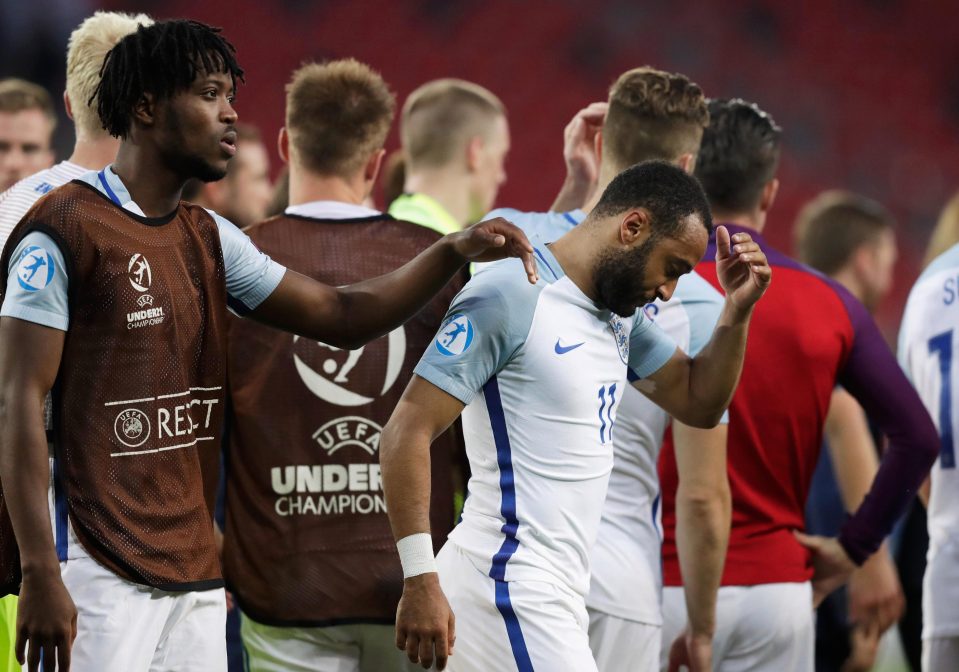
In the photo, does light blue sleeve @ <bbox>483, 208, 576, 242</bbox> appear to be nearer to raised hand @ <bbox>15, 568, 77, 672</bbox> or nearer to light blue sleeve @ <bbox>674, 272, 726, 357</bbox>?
light blue sleeve @ <bbox>674, 272, 726, 357</bbox>

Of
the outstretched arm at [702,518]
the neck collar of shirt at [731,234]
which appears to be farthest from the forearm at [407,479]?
the neck collar of shirt at [731,234]

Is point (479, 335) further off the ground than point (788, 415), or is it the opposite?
point (479, 335)

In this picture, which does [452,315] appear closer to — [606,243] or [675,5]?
[606,243]

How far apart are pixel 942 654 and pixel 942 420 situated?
736 millimetres

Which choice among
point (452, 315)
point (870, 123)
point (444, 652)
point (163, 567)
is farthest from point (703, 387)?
point (870, 123)

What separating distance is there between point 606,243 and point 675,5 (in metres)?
8.60

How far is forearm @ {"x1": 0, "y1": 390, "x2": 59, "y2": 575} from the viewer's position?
2.48 metres

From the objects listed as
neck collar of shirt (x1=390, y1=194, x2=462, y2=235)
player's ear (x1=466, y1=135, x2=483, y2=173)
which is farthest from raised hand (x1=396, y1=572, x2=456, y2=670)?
player's ear (x1=466, y1=135, x2=483, y2=173)

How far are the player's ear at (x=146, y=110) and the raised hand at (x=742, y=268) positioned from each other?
1257mm

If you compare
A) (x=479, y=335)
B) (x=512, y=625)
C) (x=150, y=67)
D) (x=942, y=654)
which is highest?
(x=150, y=67)

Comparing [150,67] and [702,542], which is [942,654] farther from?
[150,67]

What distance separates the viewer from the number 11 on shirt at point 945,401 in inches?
175

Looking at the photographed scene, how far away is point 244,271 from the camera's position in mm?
2979

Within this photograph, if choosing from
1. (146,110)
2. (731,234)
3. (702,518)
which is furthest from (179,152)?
(731,234)
